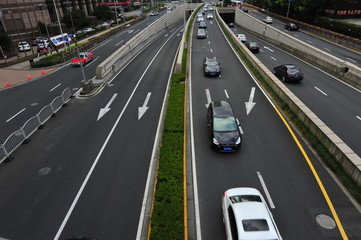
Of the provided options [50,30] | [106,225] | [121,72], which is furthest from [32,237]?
[50,30]

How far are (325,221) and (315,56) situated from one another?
28.4 meters

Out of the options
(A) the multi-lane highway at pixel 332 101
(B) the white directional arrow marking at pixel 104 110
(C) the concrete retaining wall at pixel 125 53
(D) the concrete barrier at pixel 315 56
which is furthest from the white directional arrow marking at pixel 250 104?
(C) the concrete retaining wall at pixel 125 53

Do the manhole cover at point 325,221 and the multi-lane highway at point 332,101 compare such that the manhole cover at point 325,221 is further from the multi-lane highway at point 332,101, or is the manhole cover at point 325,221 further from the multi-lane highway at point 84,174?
the multi-lane highway at point 84,174

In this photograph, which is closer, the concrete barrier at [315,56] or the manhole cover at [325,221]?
the manhole cover at [325,221]

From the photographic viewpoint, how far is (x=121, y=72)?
33.3 meters

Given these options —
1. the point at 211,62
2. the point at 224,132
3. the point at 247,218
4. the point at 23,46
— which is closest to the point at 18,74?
the point at 23,46

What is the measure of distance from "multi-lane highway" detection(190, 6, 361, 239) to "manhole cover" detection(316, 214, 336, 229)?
0.12 meters

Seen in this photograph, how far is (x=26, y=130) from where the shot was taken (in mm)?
17516

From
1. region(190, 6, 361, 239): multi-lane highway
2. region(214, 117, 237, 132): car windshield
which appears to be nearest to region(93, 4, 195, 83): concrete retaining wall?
region(190, 6, 361, 239): multi-lane highway

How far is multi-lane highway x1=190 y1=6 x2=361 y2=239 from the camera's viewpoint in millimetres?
9914

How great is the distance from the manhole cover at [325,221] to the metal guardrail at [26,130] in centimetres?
1815

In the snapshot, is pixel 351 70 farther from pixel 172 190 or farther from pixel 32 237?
pixel 32 237

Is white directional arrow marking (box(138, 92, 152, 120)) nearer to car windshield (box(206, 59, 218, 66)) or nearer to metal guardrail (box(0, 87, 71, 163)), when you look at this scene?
metal guardrail (box(0, 87, 71, 163))

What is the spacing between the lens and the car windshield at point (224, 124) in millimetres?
14773
